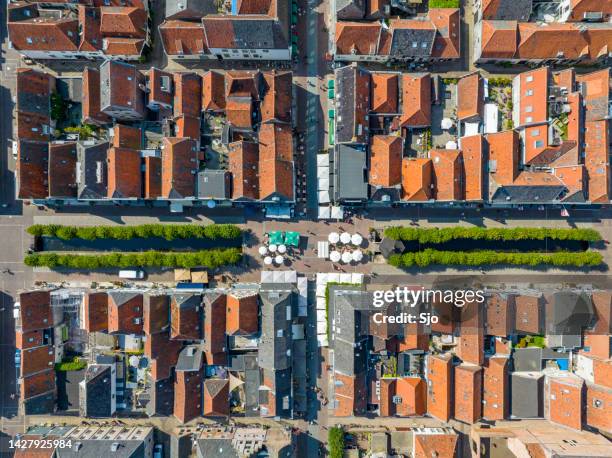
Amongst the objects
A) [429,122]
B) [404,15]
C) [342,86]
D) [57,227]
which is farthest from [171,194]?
[404,15]

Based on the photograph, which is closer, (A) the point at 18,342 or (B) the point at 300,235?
(A) the point at 18,342

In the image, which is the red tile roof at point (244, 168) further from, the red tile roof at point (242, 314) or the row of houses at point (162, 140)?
the red tile roof at point (242, 314)

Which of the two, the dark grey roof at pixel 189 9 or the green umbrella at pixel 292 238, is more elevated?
the dark grey roof at pixel 189 9

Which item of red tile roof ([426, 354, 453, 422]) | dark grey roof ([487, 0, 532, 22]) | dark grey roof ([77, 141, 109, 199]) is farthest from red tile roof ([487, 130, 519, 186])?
dark grey roof ([77, 141, 109, 199])

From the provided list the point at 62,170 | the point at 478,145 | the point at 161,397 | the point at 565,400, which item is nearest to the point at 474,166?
the point at 478,145

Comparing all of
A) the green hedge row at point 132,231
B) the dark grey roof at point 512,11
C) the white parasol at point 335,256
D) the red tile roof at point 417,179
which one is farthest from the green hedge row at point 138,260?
the dark grey roof at point 512,11

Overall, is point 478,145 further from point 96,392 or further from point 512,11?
point 96,392

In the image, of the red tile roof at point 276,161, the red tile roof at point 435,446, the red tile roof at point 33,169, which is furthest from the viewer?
the red tile roof at point 435,446

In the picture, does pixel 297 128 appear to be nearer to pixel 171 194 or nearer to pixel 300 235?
pixel 300 235
